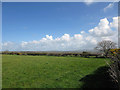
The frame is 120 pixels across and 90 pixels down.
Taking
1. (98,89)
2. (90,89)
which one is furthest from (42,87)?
(98,89)

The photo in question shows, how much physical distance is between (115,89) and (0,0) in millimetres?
7880

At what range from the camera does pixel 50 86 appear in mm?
4930

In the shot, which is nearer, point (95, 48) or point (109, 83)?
point (109, 83)

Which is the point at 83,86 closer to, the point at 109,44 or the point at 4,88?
the point at 4,88

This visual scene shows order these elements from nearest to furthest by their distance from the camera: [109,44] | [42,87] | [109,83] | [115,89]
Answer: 1. [115,89]
2. [42,87]
3. [109,83]
4. [109,44]

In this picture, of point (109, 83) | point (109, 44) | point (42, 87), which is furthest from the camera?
point (109, 44)

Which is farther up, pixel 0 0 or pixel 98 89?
pixel 0 0

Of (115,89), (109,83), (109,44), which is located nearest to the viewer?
(115,89)

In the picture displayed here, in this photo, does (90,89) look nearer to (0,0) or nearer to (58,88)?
(58,88)

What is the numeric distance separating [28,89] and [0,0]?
512 cm

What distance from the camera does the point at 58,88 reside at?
15.3ft

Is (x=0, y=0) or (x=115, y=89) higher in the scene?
(x=0, y=0)

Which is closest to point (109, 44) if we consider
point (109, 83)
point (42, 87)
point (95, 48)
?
point (95, 48)

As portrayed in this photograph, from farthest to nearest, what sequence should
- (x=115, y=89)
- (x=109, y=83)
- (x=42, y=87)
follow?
(x=109, y=83) < (x=42, y=87) < (x=115, y=89)
